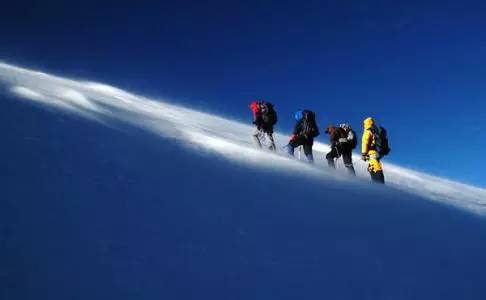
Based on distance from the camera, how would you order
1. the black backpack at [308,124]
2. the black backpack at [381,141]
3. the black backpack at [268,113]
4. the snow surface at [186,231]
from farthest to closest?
the black backpack at [268,113], the black backpack at [308,124], the black backpack at [381,141], the snow surface at [186,231]

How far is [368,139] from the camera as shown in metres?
11.3

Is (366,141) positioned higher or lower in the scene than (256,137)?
lower

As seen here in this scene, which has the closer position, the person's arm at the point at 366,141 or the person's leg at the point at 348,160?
the person's arm at the point at 366,141

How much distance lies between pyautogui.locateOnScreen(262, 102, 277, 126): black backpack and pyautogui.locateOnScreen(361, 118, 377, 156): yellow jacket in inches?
124

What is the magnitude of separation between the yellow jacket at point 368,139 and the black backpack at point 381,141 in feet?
0.33

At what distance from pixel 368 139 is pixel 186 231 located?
28.0ft

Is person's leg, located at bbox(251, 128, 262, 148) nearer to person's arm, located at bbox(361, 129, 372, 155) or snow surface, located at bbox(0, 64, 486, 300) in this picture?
person's arm, located at bbox(361, 129, 372, 155)

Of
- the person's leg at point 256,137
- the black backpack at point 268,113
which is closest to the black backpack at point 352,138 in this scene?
the black backpack at point 268,113

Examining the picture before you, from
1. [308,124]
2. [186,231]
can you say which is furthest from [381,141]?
[186,231]

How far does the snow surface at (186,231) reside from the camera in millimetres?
2887

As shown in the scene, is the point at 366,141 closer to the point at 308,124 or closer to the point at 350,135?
the point at 350,135

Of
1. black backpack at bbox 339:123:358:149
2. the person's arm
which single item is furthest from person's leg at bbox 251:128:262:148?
the person's arm

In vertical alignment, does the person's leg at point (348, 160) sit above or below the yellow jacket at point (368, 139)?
below

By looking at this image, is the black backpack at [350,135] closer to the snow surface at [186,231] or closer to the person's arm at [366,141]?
the person's arm at [366,141]
